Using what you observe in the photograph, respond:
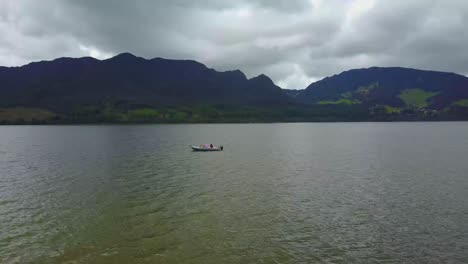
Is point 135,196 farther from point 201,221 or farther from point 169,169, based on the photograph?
point 169,169

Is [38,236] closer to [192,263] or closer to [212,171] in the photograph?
[192,263]

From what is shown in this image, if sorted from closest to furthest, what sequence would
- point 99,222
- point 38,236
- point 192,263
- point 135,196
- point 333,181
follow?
point 192,263 → point 38,236 → point 99,222 → point 135,196 → point 333,181

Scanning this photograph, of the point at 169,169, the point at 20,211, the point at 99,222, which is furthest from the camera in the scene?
the point at 169,169

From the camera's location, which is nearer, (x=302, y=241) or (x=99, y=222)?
(x=302, y=241)

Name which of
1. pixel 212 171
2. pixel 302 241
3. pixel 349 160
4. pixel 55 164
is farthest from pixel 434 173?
pixel 55 164

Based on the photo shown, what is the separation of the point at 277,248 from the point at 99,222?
60.1ft

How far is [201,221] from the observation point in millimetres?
32281

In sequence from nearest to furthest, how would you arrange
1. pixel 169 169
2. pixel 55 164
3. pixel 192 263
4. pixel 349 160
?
pixel 192 263
pixel 169 169
pixel 55 164
pixel 349 160

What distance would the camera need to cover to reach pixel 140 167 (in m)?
68.1

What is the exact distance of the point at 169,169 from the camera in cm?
6575

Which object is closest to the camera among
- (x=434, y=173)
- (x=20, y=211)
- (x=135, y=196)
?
(x=20, y=211)

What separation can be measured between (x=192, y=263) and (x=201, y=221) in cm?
943

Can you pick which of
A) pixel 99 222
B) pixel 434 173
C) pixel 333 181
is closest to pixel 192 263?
pixel 99 222

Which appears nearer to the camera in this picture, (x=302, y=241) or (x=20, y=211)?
(x=302, y=241)
